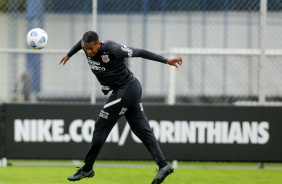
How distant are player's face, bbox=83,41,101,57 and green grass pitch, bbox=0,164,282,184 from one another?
6.65ft

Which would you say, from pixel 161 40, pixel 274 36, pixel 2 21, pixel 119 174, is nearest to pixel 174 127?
pixel 119 174

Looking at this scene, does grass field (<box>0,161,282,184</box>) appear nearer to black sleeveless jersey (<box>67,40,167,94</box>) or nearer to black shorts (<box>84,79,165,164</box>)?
black shorts (<box>84,79,165,164</box>)

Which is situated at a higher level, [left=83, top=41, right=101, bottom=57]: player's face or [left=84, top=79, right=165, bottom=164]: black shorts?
[left=83, top=41, right=101, bottom=57]: player's face

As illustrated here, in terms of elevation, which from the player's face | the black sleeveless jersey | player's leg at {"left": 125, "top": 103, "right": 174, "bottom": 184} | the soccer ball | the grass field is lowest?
the grass field

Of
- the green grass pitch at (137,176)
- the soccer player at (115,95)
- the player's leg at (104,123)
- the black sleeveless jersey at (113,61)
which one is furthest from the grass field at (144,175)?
the black sleeveless jersey at (113,61)

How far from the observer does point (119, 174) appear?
29.6 ft

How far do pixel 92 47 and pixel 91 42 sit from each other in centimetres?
7

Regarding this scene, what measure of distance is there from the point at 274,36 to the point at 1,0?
17.3ft

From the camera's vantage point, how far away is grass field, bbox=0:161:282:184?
26.8ft

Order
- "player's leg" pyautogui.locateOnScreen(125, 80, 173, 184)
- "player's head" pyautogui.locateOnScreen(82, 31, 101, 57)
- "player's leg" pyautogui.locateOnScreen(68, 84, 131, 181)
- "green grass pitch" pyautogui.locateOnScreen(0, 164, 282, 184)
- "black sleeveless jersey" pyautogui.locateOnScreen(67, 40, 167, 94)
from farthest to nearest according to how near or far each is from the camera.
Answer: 1. "green grass pitch" pyautogui.locateOnScreen(0, 164, 282, 184)
2. "player's leg" pyautogui.locateOnScreen(125, 80, 173, 184)
3. "player's leg" pyautogui.locateOnScreen(68, 84, 131, 181)
4. "black sleeveless jersey" pyautogui.locateOnScreen(67, 40, 167, 94)
5. "player's head" pyautogui.locateOnScreen(82, 31, 101, 57)

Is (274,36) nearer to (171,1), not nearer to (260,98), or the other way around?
(260,98)

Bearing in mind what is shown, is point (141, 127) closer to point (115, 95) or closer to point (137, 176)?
point (115, 95)

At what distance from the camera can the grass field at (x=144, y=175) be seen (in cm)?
818

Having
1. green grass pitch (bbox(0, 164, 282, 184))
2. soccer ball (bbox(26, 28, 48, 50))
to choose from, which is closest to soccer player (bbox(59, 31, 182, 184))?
soccer ball (bbox(26, 28, 48, 50))
